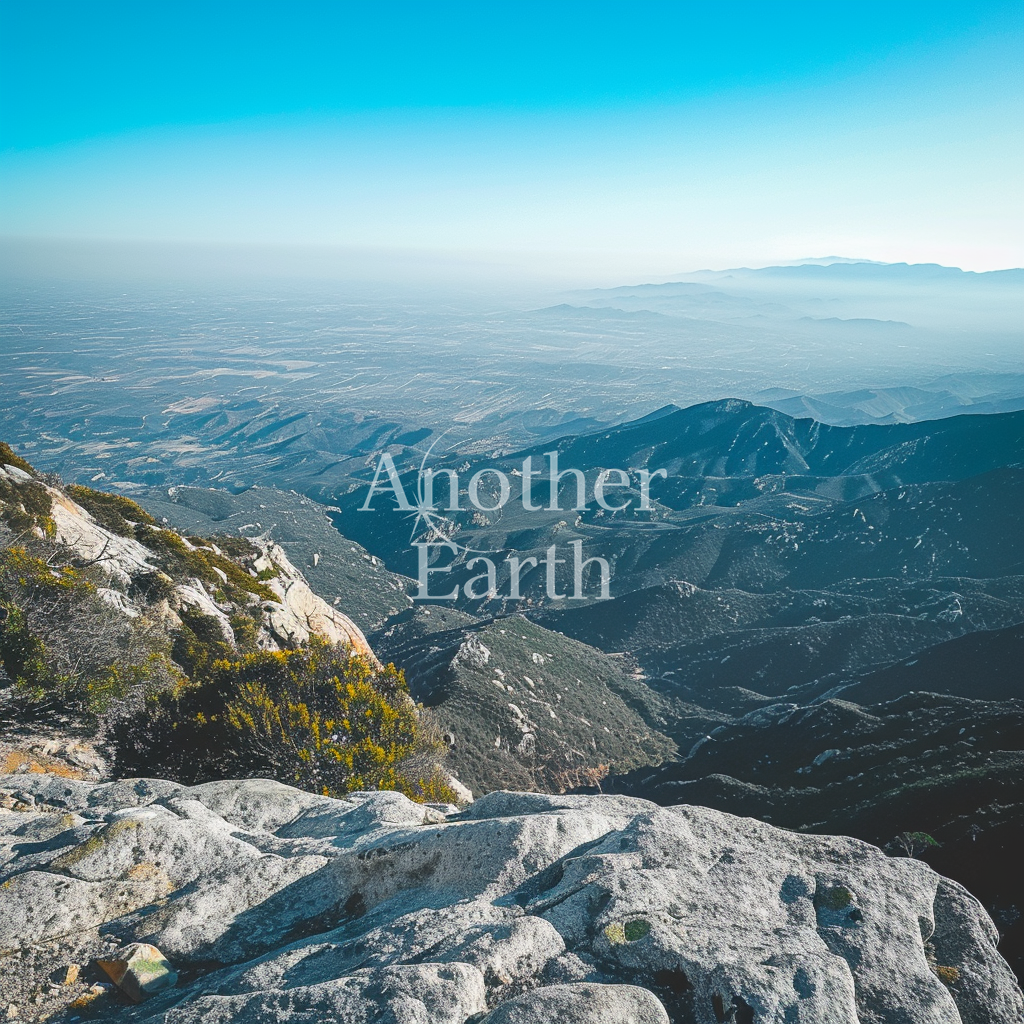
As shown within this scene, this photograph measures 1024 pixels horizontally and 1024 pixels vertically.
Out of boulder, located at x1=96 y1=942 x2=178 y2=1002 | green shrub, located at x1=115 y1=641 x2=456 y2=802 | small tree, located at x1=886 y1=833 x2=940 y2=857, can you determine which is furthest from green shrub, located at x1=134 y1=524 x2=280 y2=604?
small tree, located at x1=886 y1=833 x2=940 y2=857

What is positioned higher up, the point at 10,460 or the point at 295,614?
the point at 10,460

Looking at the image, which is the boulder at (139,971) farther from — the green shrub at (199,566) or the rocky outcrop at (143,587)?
the green shrub at (199,566)

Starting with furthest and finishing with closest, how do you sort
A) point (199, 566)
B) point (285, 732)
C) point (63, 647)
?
1. point (199, 566)
2. point (285, 732)
3. point (63, 647)

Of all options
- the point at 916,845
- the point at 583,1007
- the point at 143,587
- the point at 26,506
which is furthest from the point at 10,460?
the point at 916,845

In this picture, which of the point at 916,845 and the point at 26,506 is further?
the point at 26,506

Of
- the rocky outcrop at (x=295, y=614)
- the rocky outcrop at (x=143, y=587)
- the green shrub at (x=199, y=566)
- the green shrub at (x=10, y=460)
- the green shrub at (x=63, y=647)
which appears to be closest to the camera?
the green shrub at (x=63, y=647)

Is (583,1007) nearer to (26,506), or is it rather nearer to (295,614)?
(26,506)

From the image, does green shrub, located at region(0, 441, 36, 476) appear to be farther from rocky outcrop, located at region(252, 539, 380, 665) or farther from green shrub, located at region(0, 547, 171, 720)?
rocky outcrop, located at region(252, 539, 380, 665)

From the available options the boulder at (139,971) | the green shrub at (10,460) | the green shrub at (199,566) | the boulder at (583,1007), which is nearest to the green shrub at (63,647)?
the green shrub at (199,566)

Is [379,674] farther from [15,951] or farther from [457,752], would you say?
[457,752]
